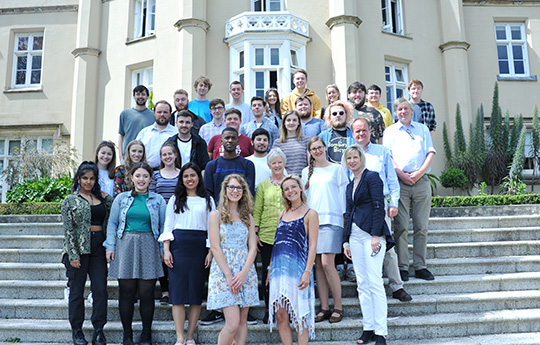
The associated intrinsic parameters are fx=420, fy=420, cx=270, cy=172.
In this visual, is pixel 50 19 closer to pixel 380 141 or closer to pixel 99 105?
pixel 99 105

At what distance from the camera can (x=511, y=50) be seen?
50.8 ft

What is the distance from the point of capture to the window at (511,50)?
15.5m

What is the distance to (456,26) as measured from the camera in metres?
14.5

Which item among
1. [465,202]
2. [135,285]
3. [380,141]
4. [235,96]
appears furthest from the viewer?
[465,202]

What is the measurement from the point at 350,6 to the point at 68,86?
10.4 metres

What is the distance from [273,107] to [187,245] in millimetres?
3324

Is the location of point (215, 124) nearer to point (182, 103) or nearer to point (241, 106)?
point (182, 103)

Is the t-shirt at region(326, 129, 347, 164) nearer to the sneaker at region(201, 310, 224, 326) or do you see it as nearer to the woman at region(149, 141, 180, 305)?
the woman at region(149, 141, 180, 305)

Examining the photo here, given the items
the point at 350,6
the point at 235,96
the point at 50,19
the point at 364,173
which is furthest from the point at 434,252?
the point at 50,19

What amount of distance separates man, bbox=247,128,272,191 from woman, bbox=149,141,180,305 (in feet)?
3.06

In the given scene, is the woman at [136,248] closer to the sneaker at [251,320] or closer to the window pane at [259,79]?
A: the sneaker at [251,320]

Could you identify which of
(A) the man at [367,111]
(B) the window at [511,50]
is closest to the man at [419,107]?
(A) the man at [367,111]

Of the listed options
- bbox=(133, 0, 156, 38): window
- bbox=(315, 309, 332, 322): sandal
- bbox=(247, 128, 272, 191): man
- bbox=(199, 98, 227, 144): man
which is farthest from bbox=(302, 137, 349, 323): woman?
bbox=(133, 0, 156, 38): window

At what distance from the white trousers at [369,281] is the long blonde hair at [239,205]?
1.10 meters
